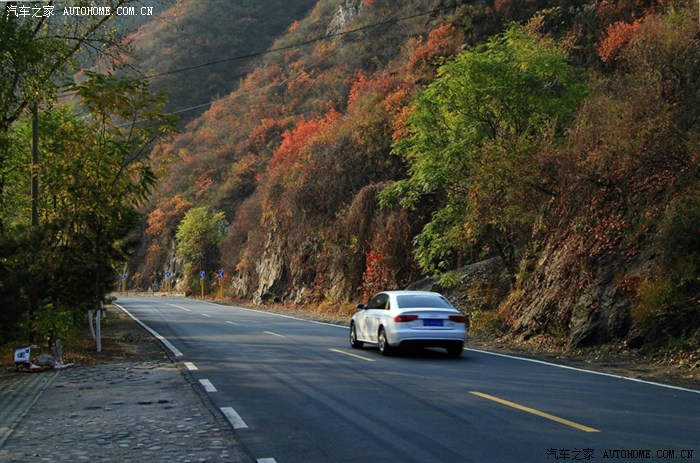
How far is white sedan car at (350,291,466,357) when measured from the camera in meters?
16.6

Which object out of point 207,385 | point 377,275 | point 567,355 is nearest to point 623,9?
point 377,275

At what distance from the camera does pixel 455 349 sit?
56.1 ft

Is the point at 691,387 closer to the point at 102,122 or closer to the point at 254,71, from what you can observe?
the point at 102,122

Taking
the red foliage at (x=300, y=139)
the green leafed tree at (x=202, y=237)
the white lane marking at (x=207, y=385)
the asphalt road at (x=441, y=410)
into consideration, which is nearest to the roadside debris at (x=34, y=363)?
the asphalt road at (x=441, y=410)

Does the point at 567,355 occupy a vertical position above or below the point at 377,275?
below

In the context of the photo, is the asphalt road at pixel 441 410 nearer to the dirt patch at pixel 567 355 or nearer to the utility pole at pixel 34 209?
the dirt patch at pixel 567 355

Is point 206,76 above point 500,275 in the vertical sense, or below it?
above

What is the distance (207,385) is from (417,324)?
19.0 ft

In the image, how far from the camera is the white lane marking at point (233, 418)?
882 centimetres

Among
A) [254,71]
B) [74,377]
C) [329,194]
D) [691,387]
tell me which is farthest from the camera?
[254,71]

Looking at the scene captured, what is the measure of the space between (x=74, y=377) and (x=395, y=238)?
23.9 meters

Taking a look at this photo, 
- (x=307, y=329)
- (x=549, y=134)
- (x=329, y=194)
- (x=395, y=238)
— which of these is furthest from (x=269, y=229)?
(x=549, y=134)

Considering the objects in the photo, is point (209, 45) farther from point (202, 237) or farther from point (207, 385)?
point (207, 385)

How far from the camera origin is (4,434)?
8.59 m
